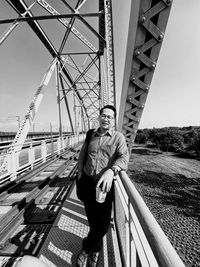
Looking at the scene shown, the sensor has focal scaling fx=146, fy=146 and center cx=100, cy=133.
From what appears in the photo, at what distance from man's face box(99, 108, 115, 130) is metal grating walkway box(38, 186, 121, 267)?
1.71 meters

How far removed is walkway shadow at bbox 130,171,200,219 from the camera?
563 inches

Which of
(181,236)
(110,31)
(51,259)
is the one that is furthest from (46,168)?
(181,236)

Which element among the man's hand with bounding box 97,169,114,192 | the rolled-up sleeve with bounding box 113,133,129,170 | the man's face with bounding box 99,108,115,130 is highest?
the man's face with bounding box 99,108,115,130

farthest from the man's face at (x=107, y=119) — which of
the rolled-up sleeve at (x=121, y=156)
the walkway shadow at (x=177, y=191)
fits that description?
the walkway shadow at (x=177, y=191)

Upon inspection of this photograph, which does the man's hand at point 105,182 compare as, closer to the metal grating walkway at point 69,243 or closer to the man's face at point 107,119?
the man's face at point 107,119

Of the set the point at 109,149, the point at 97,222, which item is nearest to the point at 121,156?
the point at 109,149

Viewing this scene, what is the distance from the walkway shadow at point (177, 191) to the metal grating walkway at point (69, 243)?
558 inches

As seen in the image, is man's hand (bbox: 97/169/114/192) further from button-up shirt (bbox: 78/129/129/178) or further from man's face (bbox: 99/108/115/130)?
man's face (bbox: 99/108/115/130)

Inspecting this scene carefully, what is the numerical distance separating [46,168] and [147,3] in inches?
273

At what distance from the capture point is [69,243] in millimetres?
2174

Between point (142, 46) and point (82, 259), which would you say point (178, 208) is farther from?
point (142, 46)

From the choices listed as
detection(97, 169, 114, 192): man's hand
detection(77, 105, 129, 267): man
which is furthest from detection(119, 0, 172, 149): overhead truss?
detection(97, 169, 114, 192): man's hand

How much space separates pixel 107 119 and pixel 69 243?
193 centimetres

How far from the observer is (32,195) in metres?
3.75
